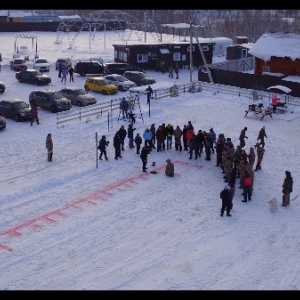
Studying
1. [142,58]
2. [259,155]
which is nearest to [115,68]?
[142,58]

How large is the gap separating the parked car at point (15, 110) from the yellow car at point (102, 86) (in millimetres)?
7772

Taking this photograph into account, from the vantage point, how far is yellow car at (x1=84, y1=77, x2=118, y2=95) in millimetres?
32938

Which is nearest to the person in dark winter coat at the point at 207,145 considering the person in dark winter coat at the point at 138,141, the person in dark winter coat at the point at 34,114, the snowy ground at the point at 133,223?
the snowy ground at the point at 133,223

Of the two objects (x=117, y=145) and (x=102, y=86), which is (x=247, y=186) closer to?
(x=117, y=145)

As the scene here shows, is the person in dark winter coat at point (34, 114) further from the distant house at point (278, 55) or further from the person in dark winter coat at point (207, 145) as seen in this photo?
the distant house at point (278, 55)

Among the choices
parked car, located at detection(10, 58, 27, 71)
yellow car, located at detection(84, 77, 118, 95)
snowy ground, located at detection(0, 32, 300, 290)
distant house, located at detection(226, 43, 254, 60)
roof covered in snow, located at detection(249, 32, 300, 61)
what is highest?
roof covered in snow, located at detection(249, 32, 300, 61)

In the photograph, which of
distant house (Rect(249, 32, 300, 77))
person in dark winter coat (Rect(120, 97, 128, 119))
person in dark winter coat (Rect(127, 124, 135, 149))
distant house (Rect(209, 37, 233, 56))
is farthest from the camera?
distant house (Rect(209, 37, 233, 56))

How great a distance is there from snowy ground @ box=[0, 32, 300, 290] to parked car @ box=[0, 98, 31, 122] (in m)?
1.54

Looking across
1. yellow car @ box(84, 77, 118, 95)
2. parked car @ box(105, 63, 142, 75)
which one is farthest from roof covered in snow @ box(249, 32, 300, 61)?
yellow car @ box(84, 77, 118, 95)

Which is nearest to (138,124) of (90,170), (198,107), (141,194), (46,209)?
(198,107)

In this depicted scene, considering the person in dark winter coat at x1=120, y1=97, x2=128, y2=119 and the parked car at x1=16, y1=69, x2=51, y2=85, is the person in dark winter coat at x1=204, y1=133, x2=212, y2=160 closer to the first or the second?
the person in dark winter coat at x1=120, y1=97, x2=128, y2=119

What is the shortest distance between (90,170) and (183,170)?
10.6 feet

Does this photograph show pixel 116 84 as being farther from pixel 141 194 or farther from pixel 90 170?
pixel 141 194

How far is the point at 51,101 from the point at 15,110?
253cm
